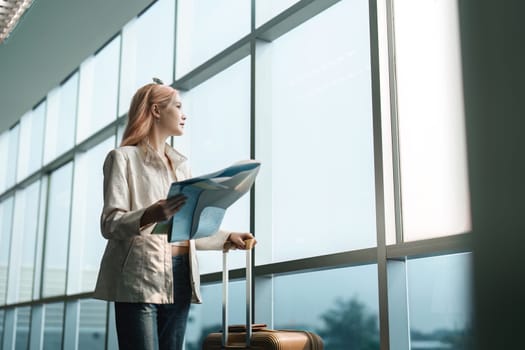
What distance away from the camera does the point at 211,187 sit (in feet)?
6.42

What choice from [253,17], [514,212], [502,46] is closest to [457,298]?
[514,212]

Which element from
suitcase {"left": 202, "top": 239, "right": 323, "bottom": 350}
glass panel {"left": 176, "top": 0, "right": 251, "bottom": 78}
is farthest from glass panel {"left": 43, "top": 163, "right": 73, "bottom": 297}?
suitcase {"left": 202, "top": 239, "right": 323, "bottom": 350}

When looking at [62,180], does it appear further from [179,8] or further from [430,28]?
[430,28]

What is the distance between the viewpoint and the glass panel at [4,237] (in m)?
8.08

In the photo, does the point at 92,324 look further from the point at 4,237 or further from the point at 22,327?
the point at 4,237

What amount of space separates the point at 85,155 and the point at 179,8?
7.18ft

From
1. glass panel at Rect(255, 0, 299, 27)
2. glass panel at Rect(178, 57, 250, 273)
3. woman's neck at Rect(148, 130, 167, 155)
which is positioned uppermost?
glass panel at Rect(255, 0, 299, 27)

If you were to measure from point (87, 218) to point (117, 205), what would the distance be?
13.0ft

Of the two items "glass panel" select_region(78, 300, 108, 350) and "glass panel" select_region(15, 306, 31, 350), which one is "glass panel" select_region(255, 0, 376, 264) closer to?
"glass panel" select_region(78, 300, 108, 350)

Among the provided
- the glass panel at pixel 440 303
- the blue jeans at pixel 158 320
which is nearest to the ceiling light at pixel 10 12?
the blue jeans at pixel 158 320

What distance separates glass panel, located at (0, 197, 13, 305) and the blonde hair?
6.46 metres

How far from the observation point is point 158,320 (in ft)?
7.01

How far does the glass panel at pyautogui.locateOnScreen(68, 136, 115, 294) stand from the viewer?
18.5 ft

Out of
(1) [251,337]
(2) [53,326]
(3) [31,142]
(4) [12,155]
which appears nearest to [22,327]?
(2) [53,326]
